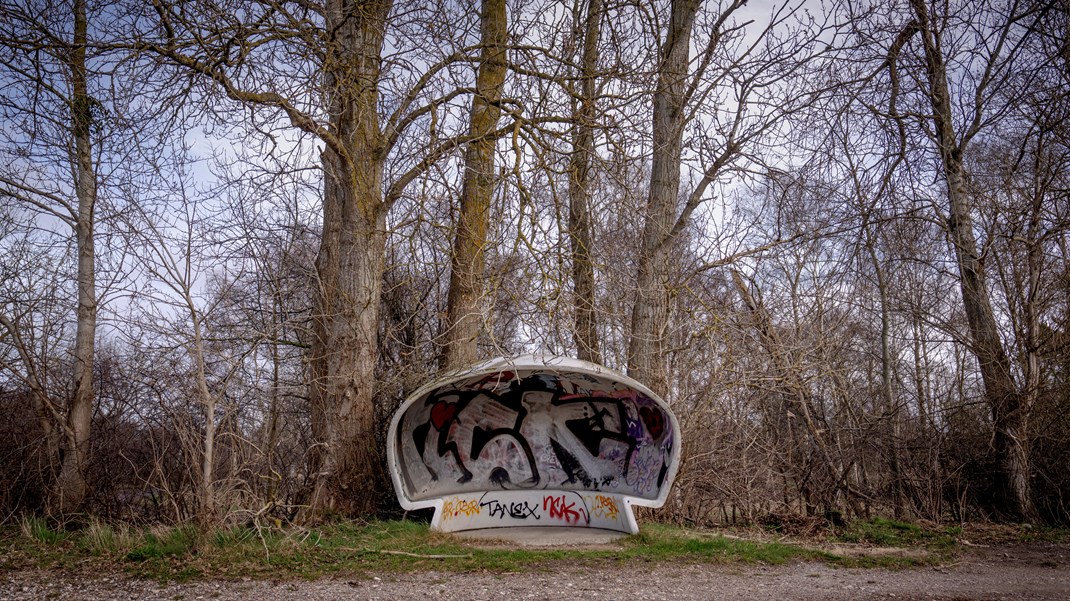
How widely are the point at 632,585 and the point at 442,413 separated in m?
4.46

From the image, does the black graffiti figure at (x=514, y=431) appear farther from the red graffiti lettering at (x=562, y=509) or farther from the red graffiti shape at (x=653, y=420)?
the red graffiti shape at (x=653, y=420)

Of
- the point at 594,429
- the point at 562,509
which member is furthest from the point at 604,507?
the point at 594,429

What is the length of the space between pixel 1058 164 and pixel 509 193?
24.2ft

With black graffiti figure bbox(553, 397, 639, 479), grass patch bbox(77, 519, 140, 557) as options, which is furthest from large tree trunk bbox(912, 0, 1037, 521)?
grass patch bbox(77, 519, 140, 557)

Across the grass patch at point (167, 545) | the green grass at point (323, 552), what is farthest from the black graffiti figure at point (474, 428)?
the grass patch at point (167, 545)

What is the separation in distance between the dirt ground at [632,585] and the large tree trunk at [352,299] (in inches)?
126

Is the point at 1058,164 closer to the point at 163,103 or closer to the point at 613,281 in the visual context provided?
the point at 613,281

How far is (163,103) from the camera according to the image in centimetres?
789

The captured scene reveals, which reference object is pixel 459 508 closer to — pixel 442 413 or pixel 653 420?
pixel 442 413

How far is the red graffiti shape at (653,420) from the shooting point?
9.72 m

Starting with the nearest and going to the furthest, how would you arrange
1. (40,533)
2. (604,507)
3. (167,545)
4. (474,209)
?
1. (167,545)
2. (40,533)
3. (604,507)
4. (474,209)

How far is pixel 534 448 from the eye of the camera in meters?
10.1

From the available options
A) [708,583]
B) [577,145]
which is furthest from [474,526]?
[577,145]

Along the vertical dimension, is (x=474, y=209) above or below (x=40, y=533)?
above
